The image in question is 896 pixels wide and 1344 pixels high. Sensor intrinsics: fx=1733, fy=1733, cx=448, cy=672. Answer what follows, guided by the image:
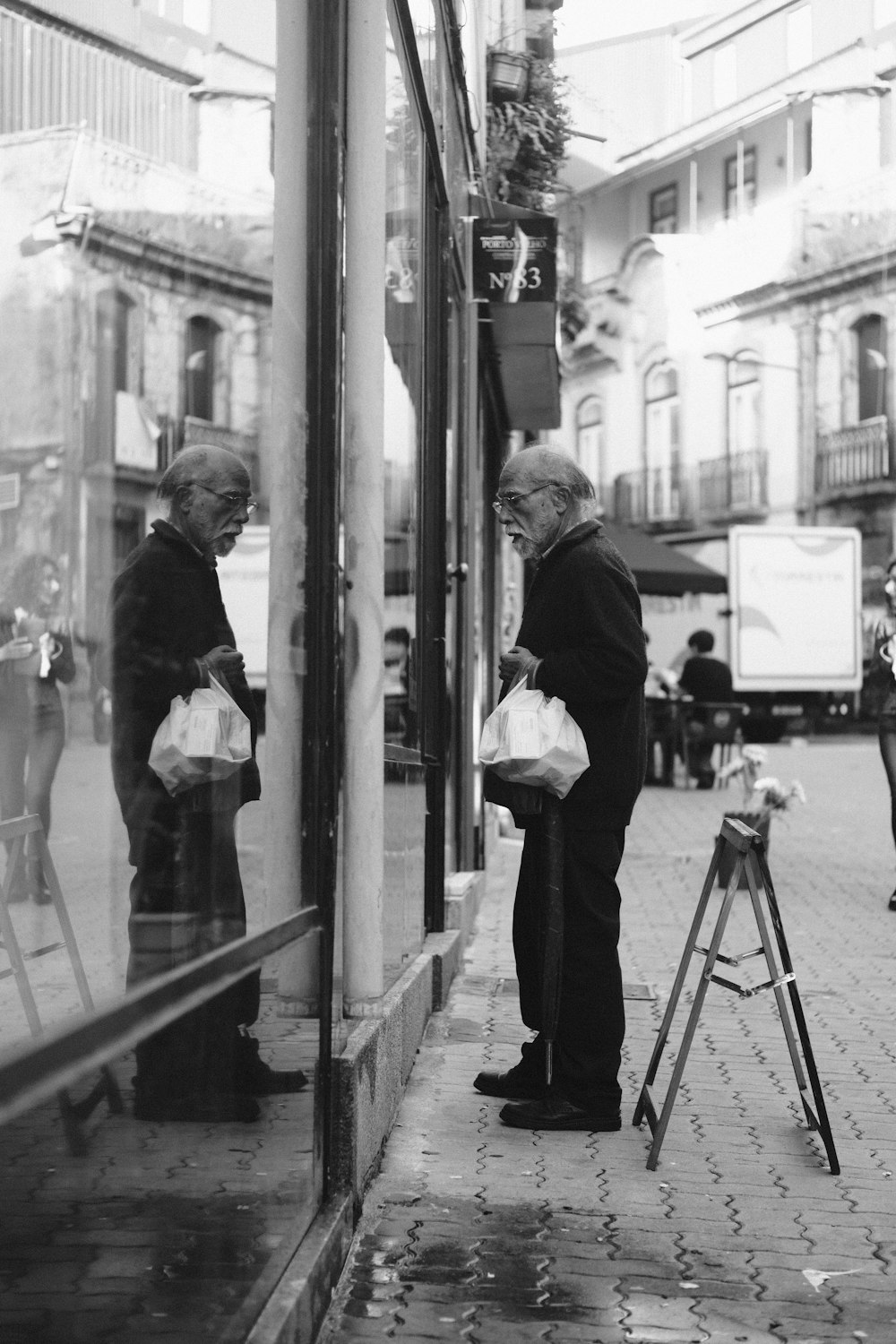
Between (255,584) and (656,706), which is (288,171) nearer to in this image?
(255,584)

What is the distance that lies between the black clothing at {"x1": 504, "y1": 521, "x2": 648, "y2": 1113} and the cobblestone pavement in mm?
233

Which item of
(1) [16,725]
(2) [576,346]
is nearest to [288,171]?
(1) [16,725]

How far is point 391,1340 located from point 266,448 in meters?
1.68

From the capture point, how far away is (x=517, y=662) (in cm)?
494

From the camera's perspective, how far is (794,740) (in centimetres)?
3150

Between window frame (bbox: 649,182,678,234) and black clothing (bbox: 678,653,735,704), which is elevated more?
window frame (bbox: 649,182,678,234)

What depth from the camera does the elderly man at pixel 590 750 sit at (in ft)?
15.8

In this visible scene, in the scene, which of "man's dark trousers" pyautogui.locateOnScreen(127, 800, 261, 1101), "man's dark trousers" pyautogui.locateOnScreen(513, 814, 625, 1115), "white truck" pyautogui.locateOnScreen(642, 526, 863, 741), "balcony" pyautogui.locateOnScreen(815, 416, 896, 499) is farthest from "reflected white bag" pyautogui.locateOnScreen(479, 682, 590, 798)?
"balcony" pyautogui.locateOnScreen(815, 416, 896, 499)

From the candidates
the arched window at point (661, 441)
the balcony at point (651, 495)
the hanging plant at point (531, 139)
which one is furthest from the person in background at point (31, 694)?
the arched window at point (661, 441)

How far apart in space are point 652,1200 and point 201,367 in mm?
2366

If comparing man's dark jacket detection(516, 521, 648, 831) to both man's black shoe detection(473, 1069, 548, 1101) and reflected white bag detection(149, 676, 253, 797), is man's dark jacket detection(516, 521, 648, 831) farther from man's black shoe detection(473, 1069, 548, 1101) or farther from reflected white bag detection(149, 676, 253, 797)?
reflected white bag detection(149, 676, 253, 797)

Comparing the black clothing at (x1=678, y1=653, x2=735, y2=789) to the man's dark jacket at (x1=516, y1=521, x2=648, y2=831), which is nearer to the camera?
the man's dark jacket at (x1=516, y1=521, x2=648, y2=831)

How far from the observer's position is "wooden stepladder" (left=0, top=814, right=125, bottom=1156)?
196 cm

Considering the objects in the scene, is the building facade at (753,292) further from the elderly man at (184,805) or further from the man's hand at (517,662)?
the elderly man at (184,805)
